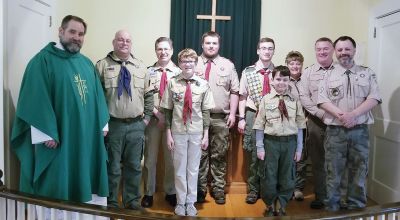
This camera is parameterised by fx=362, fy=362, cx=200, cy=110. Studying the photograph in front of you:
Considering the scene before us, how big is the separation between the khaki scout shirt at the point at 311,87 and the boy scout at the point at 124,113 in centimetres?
144

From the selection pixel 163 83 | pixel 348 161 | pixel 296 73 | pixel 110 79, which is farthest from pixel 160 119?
pixel 348 161

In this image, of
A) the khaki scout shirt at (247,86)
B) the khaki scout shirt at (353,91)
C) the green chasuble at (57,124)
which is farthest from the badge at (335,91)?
the green chasuble at (57,124)

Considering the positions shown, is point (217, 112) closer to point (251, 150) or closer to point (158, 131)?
point (251, 150)

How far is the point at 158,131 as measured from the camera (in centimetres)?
323

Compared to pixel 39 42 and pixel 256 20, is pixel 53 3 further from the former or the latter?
pixel 256 20

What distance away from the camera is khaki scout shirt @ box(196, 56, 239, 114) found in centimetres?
337

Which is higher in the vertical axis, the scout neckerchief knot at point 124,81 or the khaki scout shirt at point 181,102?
the scout neckerchief knot at point 124,81

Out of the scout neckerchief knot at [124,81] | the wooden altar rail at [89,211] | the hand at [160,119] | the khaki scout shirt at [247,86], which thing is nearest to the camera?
the wooden altar rail at [89,211]

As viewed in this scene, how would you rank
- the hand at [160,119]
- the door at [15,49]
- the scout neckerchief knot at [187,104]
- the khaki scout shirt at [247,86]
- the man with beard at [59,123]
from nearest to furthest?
the man with beard at [59,123], the door at [15,49], the scout neckerchief knot at [187,104], the hand at [160,119], the khaki scout shirt at [247,86]

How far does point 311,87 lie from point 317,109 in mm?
230

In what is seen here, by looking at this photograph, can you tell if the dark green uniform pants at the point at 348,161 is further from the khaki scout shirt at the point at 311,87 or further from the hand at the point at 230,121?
the hand at the point at 230,121

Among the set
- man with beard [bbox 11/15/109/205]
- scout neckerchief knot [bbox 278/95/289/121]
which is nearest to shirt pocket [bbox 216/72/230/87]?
scout neckerchief knot [bbox 278/95/289/121]

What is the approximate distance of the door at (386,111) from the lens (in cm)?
330

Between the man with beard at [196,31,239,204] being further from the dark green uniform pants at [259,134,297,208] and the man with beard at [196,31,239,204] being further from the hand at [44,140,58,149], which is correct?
the hand at [44,140,58,149]
